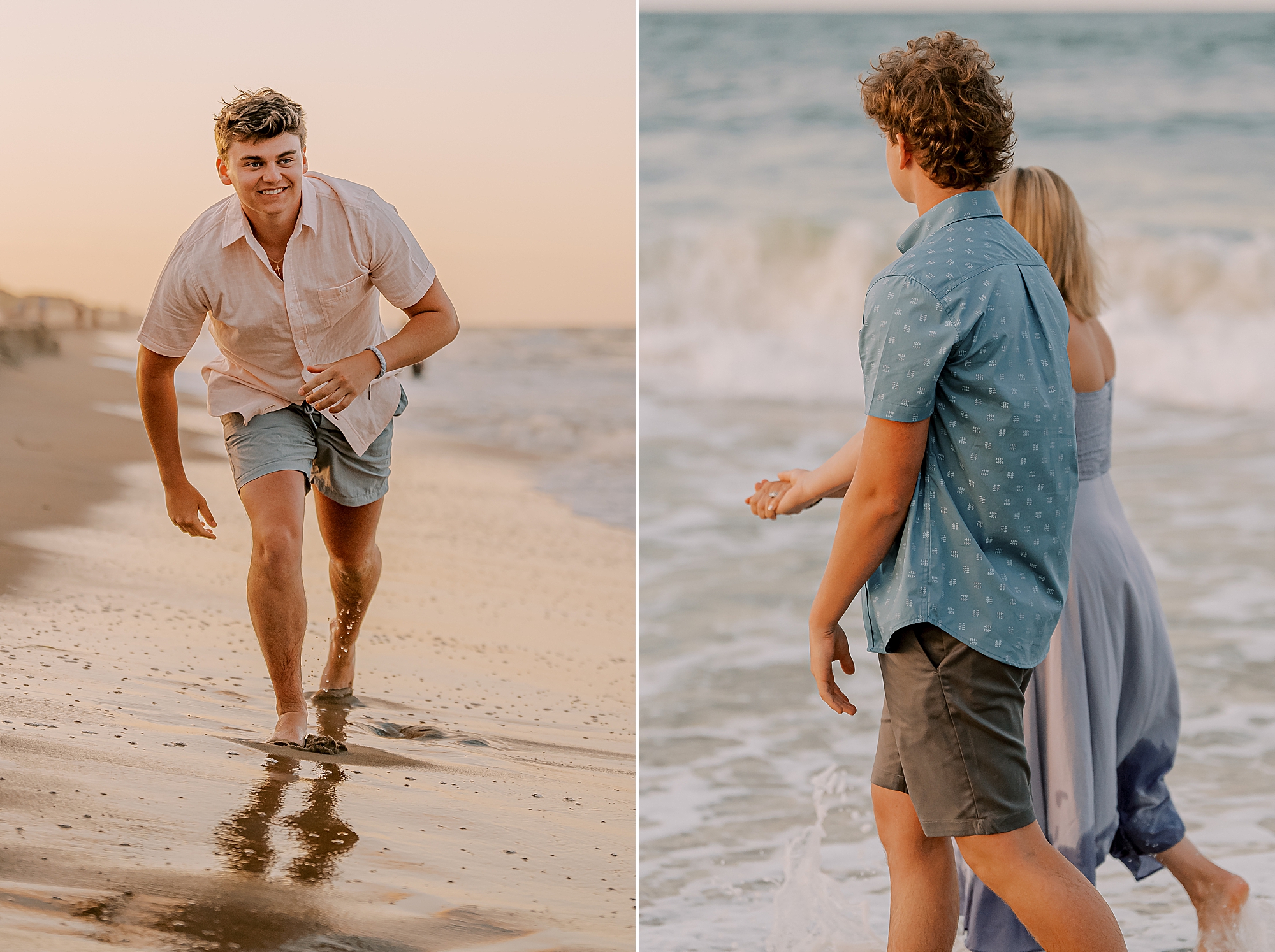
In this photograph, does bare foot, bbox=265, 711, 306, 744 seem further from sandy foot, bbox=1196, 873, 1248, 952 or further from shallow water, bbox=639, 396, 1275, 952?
sandy foot, bbox=1196, 873, 1248, 952

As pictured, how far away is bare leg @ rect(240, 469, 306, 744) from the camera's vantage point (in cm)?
228

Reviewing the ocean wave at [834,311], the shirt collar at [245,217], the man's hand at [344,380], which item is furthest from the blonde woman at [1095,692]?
the ocean wave at [834,311]

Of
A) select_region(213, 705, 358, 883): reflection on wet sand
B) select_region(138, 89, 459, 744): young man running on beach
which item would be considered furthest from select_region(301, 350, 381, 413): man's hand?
select_region(213, 705, 358, 883): reflection on wet sand

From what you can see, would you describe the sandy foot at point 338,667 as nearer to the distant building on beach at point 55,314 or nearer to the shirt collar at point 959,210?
the distant building on beach at point 55,314

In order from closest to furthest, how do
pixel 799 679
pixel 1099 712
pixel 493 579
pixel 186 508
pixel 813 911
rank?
pixel 1099 712 < pixel 186 508 < pixel 813 911 < pixel 493 579 < pixel 799 679

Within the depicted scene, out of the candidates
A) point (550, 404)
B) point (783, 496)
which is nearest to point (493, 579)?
point (783, 496)

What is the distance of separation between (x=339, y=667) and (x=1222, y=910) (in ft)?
6.28

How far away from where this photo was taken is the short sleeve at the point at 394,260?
2311 millimetres

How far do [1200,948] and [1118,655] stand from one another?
0.66 metres

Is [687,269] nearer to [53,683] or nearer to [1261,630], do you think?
[1261,630]

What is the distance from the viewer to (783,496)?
1914mm

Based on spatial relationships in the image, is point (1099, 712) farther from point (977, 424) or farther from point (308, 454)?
point (308, 454)

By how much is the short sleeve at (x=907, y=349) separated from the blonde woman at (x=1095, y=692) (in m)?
0.56

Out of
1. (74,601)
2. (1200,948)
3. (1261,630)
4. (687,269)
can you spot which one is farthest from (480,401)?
(687,269)
